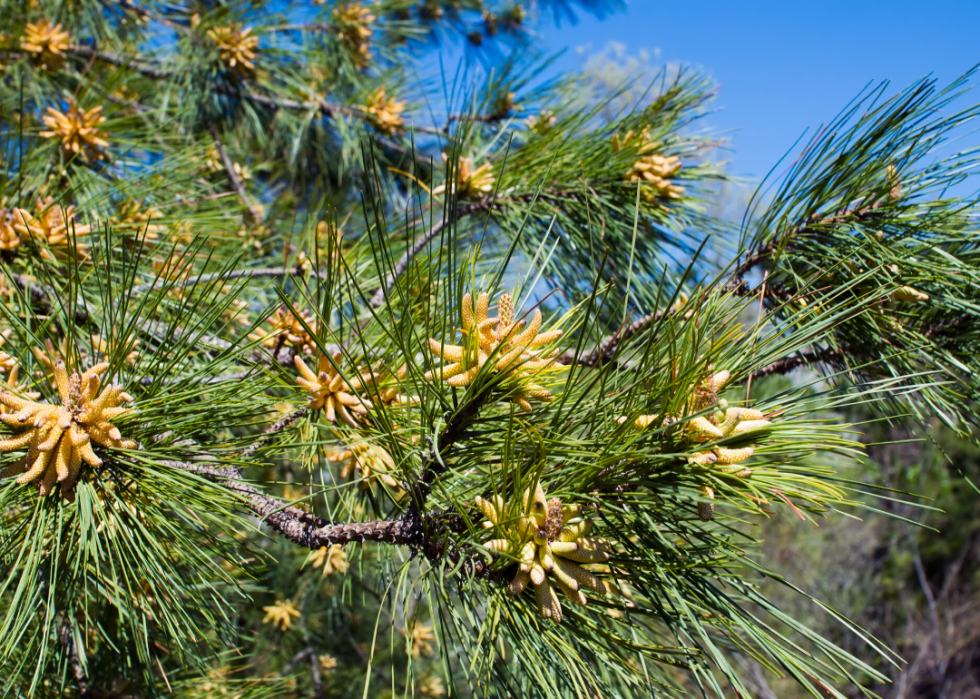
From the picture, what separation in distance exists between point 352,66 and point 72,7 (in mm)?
789

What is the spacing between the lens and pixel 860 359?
77 cm

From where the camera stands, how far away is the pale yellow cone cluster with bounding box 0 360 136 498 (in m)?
0.51

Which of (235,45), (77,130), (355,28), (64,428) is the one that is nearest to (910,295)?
(64,428)

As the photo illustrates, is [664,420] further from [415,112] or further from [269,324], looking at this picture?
[415,112]

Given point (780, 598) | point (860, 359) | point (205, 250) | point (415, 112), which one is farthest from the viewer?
point (780, 598)

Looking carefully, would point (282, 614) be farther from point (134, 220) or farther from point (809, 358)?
point (809, 358)

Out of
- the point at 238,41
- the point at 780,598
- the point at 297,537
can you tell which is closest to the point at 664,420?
the point at 297,537

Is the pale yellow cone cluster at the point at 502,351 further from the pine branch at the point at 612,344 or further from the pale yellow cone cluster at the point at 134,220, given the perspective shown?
the pale yellow cone cluster at the point at 134,220

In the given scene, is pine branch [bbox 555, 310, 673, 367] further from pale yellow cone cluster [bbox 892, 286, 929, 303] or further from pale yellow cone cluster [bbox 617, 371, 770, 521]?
pale yellow cone cluster [bbox 892, 286, 929, 303]

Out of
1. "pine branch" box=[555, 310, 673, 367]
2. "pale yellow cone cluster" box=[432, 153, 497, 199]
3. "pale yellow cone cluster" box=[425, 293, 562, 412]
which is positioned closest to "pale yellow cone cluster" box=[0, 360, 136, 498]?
"pale yellow cone cluster" box=[425, 293, 562, 412]

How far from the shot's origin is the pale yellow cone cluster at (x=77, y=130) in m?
1.13

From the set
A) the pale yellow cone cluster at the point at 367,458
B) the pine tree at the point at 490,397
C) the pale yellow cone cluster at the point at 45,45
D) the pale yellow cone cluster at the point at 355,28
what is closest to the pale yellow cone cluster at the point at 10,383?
the pine tree at the point at 490,397

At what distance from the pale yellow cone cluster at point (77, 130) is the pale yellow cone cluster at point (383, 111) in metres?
0.71

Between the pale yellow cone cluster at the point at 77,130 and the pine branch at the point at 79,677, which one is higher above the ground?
the pale yellow cone cluster at the point at 77,130
